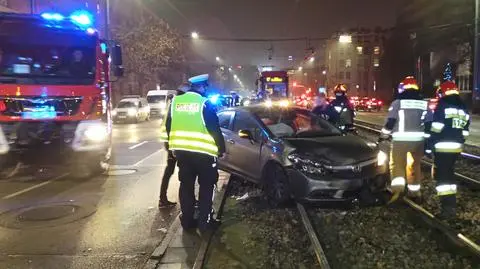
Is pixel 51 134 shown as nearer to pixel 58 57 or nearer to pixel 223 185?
pixel 58 57

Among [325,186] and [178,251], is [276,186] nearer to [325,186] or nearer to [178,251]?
[325,186]

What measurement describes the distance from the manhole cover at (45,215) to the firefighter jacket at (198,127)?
7.03 feet

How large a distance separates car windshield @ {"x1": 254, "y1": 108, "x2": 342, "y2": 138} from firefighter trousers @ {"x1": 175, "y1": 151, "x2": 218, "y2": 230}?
2.03 m

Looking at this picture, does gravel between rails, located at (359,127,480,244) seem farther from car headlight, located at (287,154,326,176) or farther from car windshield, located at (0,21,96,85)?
car windshield, located at (0,21,96,85)

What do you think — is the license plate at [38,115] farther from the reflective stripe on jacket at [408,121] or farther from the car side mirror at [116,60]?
the reflective stripe on jacket at [408,121]

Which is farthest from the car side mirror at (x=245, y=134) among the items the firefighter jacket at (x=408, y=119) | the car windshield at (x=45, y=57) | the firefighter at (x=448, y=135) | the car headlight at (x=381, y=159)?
the car windshield at (x=45, y=57)

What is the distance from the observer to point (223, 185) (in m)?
9.43

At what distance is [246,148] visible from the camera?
8555 millimetres

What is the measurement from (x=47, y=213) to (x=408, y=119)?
5.40m

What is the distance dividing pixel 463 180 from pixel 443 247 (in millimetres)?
4337

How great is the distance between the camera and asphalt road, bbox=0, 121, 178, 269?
18.4ft

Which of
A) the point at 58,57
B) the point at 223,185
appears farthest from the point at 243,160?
the point at 58,57

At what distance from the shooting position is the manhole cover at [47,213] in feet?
24.1

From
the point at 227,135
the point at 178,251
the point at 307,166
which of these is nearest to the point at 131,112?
the point at 227,135
